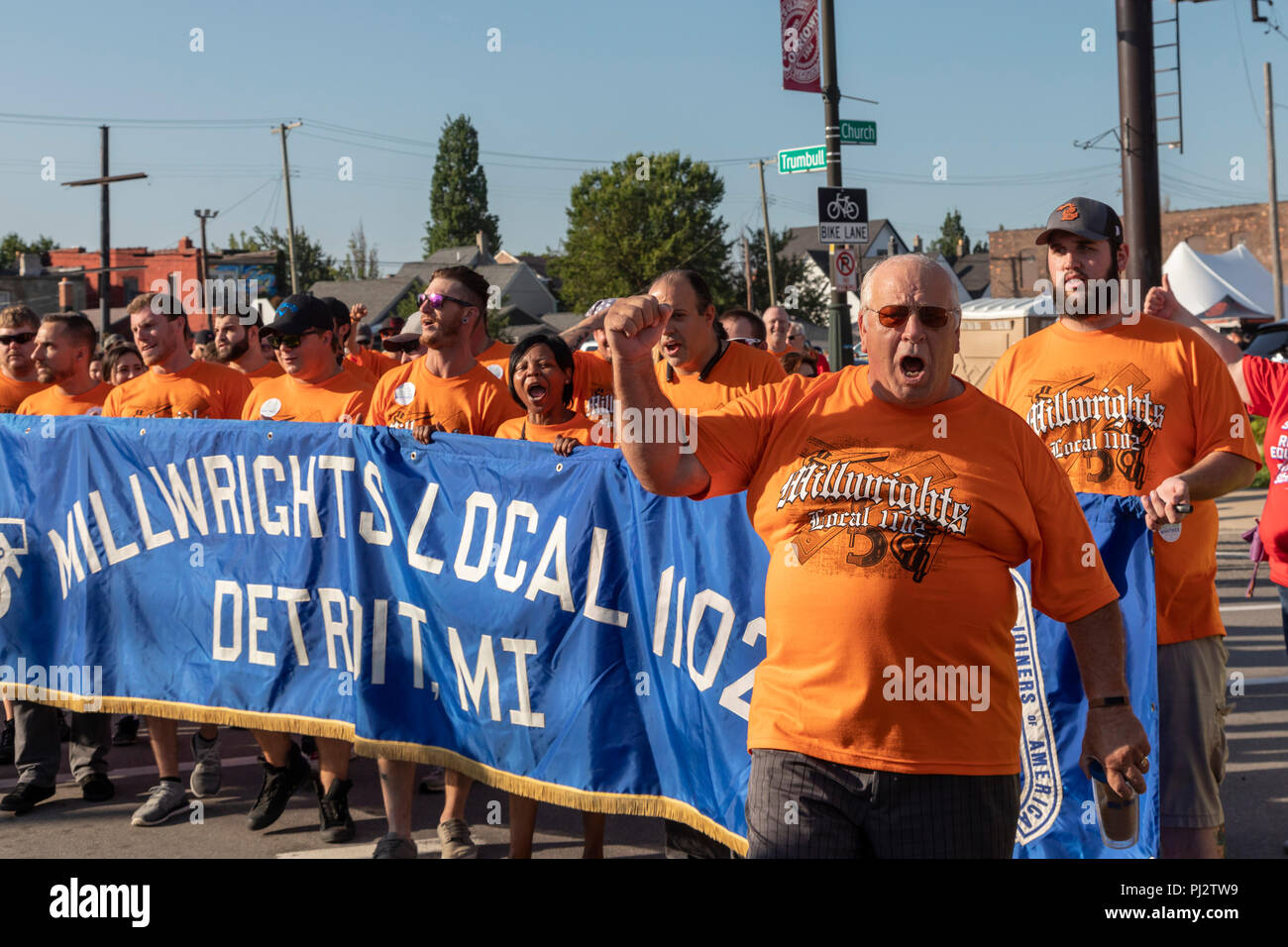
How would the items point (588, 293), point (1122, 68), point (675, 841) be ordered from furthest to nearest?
point (588, 293)
point (1122, 68)
point (675, 841)

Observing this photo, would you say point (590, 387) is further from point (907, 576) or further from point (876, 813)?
point (876, 813)

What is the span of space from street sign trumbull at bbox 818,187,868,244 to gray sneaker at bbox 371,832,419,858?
938 centimetres

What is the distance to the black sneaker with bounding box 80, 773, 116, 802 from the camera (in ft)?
22.0

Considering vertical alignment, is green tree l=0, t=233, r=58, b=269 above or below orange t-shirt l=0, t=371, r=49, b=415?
above

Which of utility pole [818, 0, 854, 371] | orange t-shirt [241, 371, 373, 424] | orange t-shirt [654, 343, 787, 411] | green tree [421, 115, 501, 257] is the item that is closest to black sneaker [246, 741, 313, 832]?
orange t-shirt [241, 371, 373, 424]

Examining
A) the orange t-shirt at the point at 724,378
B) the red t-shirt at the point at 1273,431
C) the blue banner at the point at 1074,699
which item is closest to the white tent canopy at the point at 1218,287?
the red t-shirt at the point at 1273,431

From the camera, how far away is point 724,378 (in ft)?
19.7

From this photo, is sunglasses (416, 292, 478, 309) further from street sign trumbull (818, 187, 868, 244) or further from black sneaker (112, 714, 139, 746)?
street sign trumbull (818, 187, 868, 244)

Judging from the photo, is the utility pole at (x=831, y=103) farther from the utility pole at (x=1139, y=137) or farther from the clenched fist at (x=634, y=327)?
the clenched fist at (x=634, y=327)

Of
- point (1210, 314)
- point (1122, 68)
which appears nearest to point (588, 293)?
point (1210, 314)

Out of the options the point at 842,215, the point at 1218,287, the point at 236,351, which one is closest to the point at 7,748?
the point at 236,351
